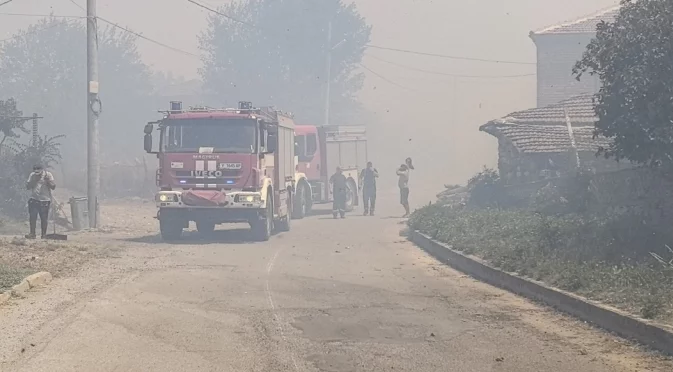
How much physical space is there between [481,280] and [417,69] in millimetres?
83430

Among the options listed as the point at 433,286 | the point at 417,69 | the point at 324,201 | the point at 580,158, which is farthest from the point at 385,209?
the point at 417,69

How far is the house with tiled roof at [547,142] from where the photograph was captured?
830 inches

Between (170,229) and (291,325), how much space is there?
11.6 m

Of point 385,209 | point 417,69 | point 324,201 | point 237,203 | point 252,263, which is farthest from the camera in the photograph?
point 417,69

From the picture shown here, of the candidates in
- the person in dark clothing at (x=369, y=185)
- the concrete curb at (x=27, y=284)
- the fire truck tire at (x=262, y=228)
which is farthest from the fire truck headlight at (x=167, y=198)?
the person in dark clothing at (x=369, y=185)

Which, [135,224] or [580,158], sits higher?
[580,158]

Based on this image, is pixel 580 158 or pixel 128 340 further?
pixel 580 158

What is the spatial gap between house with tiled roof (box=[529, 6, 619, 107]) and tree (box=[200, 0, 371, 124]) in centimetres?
2734

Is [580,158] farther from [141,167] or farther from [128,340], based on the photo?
[141,167]

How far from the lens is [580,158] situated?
818 inches

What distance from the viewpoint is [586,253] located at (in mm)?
11711

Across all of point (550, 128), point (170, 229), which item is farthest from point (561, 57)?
point (170, 229)

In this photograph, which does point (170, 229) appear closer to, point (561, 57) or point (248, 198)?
point (248, 198)

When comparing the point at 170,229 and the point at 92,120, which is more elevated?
the point at 92,120
